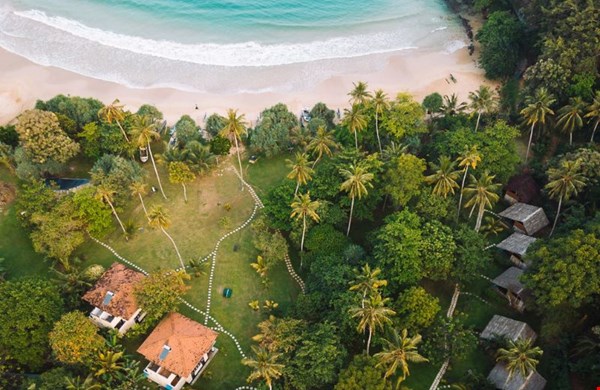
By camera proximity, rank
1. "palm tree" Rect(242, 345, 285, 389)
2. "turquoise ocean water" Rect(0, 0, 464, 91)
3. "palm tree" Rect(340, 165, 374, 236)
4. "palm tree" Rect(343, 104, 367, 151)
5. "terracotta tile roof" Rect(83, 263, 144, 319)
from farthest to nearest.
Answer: "turquoise ocean water" Rect(0, 0, 464, 91)
"palm tree" Rect(343, 104, 367, 151)
"palm tree" Rect(340, 165, 374, 236)
"terracotta tile roof" Rect(83, 263, 144, 319)
"palm tree" Rect(242, 345, 285, 389)

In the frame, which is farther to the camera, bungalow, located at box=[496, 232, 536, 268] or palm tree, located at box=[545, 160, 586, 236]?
bungalow, located at box=[496, 232, 536, 268]

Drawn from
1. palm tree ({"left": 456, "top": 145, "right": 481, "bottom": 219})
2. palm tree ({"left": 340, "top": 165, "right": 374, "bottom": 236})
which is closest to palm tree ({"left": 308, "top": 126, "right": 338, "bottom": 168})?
palm tree ({"left": 340, "top": 165, "right": 374, "bottom": 236})

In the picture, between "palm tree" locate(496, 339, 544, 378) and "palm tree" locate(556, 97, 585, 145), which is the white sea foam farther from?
"palm tree" locate(496, 339, 544, 378)

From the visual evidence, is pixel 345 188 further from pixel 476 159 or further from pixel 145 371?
pixel 145 371

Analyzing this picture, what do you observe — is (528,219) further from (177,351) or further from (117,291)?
(117,291)

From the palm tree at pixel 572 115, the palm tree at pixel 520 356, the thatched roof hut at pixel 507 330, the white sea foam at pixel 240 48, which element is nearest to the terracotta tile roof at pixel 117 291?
the thatched roof hut at pixel 507 330
